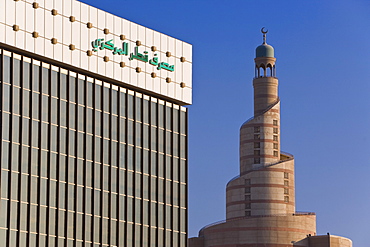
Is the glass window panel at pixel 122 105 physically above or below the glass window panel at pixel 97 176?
above

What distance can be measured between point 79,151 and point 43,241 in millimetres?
9320

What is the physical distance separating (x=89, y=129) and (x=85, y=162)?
10.1 ft

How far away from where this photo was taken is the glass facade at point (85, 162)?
286ft

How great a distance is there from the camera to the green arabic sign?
9650cm

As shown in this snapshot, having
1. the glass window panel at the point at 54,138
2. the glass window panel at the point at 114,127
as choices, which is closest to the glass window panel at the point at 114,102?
the glass window panel at the point at 114,127

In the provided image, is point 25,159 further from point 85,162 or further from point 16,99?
point 85,162

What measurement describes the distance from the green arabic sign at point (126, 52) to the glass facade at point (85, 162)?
10.1 ft

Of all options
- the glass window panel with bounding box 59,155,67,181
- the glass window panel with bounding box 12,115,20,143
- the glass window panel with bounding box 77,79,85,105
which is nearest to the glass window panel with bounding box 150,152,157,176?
the glass window panel with bounding box 77,79,85,105

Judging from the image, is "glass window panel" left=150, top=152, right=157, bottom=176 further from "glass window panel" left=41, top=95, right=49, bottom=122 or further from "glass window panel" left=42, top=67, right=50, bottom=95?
"glass window panel" left=42, top=67, right=50, bottom=95

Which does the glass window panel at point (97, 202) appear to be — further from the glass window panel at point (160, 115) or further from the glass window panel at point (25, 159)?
the glass window panel at point (160, 115)

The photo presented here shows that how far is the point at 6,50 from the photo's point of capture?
3440 inches

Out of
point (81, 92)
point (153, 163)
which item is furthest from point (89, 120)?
point (153, 163)

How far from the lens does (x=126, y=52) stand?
327ft

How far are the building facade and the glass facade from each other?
10cm
